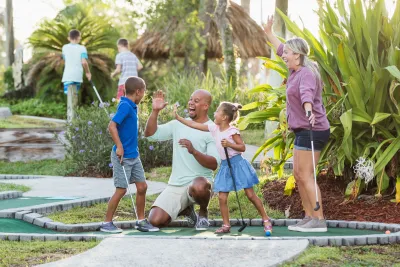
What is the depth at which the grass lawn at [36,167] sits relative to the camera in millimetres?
12935

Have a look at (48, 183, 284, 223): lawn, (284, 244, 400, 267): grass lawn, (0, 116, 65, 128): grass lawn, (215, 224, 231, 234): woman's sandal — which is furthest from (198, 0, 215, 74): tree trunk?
(284, 244, 400, 267): grass lawn

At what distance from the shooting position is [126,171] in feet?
23.7

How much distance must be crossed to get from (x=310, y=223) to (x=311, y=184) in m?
0.36

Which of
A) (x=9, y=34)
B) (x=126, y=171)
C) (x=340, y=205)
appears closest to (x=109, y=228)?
(x=126, y=171)

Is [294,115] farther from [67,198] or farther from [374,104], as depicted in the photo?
[67,198]

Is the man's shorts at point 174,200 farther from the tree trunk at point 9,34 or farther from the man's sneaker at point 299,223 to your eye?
the tree trunk at point 9,34

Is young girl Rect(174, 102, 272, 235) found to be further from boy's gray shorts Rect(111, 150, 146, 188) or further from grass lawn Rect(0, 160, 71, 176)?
grass lawn Rect(0, 160, 71, 176)

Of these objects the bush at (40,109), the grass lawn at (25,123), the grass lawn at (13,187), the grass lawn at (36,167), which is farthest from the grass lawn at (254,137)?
the bush at (40,109)

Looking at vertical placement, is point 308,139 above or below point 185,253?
above

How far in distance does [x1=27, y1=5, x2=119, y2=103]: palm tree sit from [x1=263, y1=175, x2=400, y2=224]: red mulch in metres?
14.0

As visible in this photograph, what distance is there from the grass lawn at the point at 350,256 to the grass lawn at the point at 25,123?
448 inches

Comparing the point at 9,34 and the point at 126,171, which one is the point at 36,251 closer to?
the point at 126,171

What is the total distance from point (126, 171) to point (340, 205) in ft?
6.83

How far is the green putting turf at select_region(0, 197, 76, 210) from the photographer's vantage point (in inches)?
343
